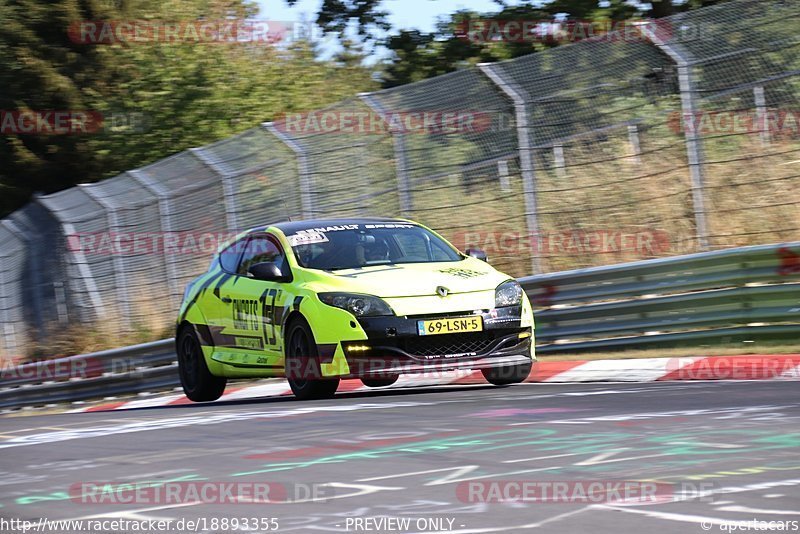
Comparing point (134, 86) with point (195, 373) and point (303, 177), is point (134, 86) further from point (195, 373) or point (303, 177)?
point (195, 373)

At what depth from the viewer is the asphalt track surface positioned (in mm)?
5016

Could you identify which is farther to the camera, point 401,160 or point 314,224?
point 401,160

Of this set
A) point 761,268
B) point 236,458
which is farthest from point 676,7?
point 236,458

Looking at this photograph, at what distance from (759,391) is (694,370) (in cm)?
183

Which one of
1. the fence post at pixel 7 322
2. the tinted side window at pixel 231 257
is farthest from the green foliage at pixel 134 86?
the tinted side window at pixel 231 257

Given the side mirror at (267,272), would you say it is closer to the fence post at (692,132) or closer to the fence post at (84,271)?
the fence post at (692,132)

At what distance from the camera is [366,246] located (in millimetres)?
11281

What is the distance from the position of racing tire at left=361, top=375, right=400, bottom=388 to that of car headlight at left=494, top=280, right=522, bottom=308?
46.3 inches

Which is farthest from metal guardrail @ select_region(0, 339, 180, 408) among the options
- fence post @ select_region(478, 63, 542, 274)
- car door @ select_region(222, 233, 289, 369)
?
fence post @ select_region(478, 63, 542, 274)

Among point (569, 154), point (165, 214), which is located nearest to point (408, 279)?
point (569, 154)

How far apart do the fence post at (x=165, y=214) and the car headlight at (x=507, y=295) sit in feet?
31.0

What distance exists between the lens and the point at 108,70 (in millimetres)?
32625

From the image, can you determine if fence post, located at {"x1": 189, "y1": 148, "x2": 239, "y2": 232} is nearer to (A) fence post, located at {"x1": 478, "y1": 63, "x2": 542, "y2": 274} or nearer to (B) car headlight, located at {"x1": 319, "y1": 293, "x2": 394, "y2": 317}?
(A) fence post, located at {"x1": 478, "y1": 63, "x2": 542, "y2": 274}

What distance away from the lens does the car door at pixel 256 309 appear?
432 inches
